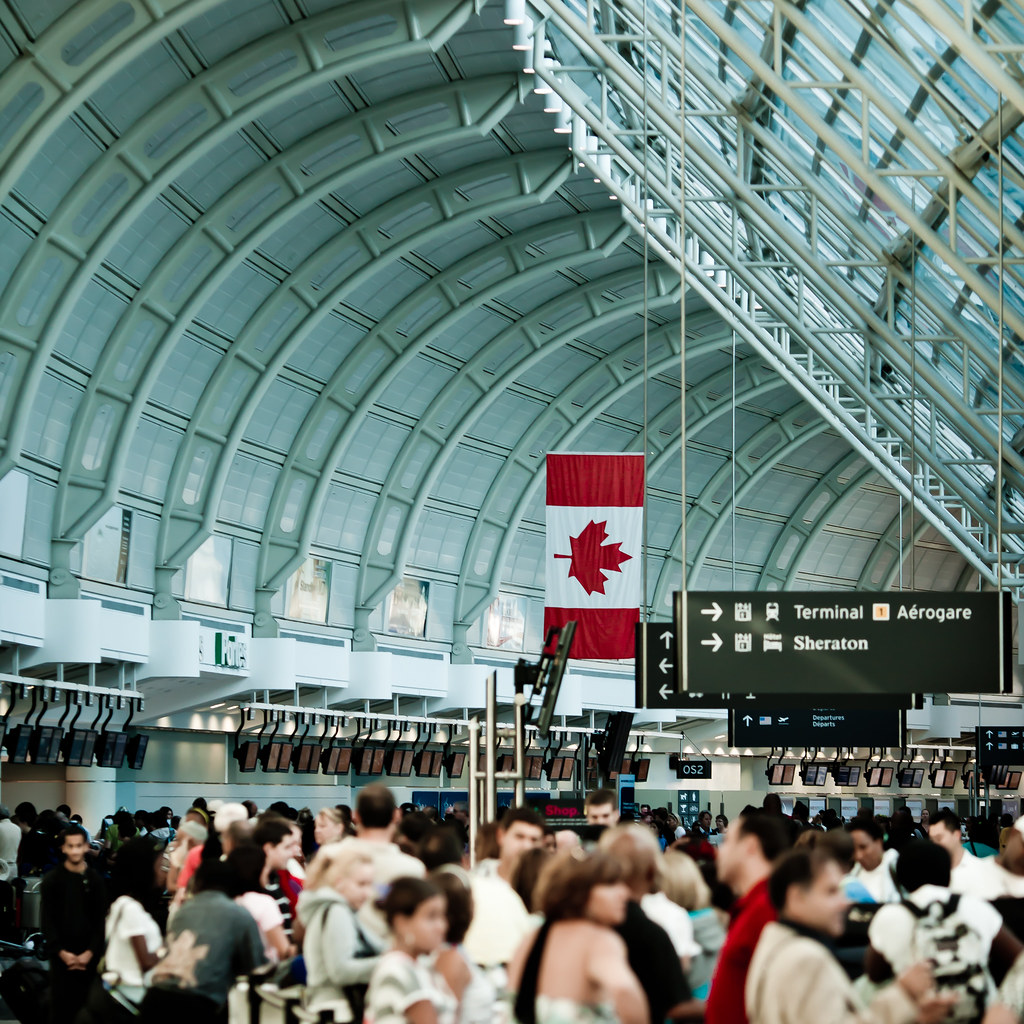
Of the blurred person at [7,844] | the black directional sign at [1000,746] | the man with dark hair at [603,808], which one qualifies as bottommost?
the blurred person at [7,844]

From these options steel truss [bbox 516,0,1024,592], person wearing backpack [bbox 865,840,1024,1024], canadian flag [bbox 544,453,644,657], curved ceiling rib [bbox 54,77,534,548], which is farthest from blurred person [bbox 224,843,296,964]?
curved ceiling rib [bbox 54,77,534,548]

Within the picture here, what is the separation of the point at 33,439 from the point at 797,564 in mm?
27216

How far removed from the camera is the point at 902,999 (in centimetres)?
603

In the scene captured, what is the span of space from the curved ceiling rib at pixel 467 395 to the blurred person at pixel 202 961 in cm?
2666

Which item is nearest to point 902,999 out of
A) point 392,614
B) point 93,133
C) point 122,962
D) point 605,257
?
point 122,962

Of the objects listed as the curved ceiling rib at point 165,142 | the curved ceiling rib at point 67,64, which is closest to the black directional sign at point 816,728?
the curved ceiling rib at point 165,142

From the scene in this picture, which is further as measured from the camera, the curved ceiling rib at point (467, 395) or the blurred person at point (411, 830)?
the curved ceiling rib at point (467, 395)

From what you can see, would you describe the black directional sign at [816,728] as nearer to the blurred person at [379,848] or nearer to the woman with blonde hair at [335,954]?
the blurred person at [379,848]

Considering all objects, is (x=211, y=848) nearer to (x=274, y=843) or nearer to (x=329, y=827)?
(x=274, y=843)

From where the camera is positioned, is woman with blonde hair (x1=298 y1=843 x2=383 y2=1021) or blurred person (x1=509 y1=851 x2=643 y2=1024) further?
woman with blonde hair (x1=298 y1=843 x2=383 y2=1021)

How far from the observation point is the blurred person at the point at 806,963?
5621mm

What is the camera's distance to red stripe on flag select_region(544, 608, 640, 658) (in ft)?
70.1

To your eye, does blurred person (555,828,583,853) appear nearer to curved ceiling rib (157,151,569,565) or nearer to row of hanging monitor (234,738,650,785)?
curved ceiling rib (157,151,569,565)

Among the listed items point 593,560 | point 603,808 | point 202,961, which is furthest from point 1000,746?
point 202,961
